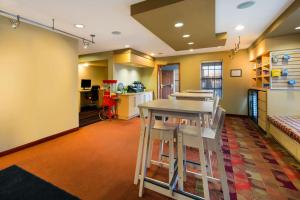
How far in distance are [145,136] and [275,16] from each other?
341 centimetres

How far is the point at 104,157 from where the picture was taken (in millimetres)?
2623

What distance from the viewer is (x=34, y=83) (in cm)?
317

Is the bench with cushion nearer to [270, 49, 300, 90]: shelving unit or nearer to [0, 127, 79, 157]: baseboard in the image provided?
[270, 49, 300, 90]: shelving unit

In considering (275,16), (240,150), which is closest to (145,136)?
(240,150)

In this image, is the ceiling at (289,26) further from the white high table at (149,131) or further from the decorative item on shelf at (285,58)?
the white high table at (149,131)

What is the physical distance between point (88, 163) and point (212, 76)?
18.6 ft

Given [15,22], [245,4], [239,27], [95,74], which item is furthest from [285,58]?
[95,74]

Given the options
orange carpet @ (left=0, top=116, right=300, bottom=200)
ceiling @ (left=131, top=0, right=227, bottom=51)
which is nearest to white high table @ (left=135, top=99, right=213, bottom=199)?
orange carpet @ (left=0, top=116, right=300, bottom=200)

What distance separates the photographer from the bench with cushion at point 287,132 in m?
2.39

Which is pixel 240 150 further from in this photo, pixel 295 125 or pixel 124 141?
→ pixel 124 141

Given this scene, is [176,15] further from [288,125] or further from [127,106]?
[127,106]

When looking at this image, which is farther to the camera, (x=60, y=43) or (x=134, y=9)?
(x=60, y=43)

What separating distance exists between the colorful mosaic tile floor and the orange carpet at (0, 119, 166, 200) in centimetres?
46

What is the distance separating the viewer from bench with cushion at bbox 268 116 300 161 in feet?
7.83
